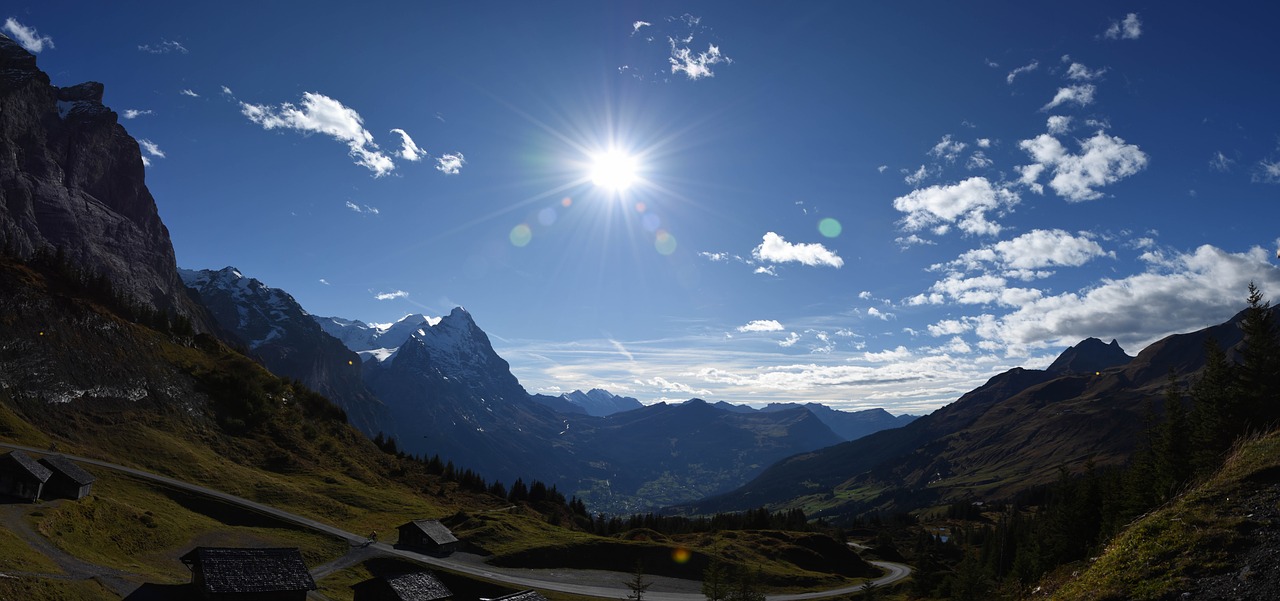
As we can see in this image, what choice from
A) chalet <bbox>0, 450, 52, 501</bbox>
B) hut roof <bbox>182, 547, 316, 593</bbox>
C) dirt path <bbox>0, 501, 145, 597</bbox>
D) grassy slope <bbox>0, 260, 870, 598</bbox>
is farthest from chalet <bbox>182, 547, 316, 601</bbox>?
chalet <bbox>0, 450, 52, 501</bbox>

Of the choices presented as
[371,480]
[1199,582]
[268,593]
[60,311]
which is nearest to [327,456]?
[371,480]

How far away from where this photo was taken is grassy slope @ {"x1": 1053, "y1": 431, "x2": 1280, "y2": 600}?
2633cm

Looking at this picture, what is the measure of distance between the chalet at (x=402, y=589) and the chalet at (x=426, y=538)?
2740cm

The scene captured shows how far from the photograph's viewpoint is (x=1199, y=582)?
991 inches

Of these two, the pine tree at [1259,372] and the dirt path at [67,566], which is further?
the dirt path at [67,566]

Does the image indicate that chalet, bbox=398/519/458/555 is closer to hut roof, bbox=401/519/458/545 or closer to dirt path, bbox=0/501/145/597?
hut roof, bbox=401/519/458/545

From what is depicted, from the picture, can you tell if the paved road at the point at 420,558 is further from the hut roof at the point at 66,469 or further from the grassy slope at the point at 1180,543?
the grassy slope at the point at 1180,543

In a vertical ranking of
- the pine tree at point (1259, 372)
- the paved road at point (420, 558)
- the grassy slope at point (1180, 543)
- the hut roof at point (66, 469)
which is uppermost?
the pine tree at point (1259, 372)

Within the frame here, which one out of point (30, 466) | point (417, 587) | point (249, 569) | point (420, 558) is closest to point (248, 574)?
point (249, 569)

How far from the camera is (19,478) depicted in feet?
241

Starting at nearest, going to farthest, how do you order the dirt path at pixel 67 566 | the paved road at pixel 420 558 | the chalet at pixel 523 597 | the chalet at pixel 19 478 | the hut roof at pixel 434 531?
the dirt path at pixel 67 566, the chalet at pixel 523 597, the chalet at pixel 19 478, the paved road at pixel 420 558, the hut roof at pixel 434 531

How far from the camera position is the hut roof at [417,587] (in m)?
64.9

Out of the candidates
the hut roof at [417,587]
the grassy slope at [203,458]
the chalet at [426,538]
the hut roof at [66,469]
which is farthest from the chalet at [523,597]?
the hut roof at [66,469]

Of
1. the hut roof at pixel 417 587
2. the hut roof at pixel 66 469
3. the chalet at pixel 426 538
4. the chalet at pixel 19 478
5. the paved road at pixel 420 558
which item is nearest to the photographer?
the hut roof at pixel 417 587
